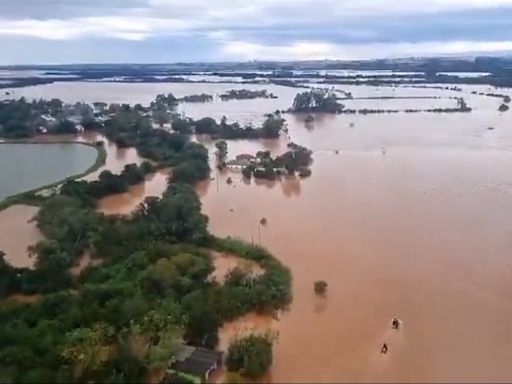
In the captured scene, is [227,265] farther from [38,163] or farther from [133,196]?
[38,163]

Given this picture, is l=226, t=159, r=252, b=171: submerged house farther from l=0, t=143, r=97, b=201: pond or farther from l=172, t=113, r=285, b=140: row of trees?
l=172, t=113, r=285, b=140: row of trees

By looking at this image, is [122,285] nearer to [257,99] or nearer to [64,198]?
[64,198]

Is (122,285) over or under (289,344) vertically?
over

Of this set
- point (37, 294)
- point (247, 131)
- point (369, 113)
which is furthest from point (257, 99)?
point (37, 294)

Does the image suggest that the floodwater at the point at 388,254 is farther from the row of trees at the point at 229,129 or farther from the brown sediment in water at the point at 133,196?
the row of trees at the point at 229,129

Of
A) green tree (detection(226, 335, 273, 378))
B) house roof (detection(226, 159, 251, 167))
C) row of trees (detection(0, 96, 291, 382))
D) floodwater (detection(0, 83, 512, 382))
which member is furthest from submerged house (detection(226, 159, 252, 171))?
green tree (detection(226, 335, 273, 378))

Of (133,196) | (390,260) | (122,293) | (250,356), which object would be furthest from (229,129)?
(250,356)
